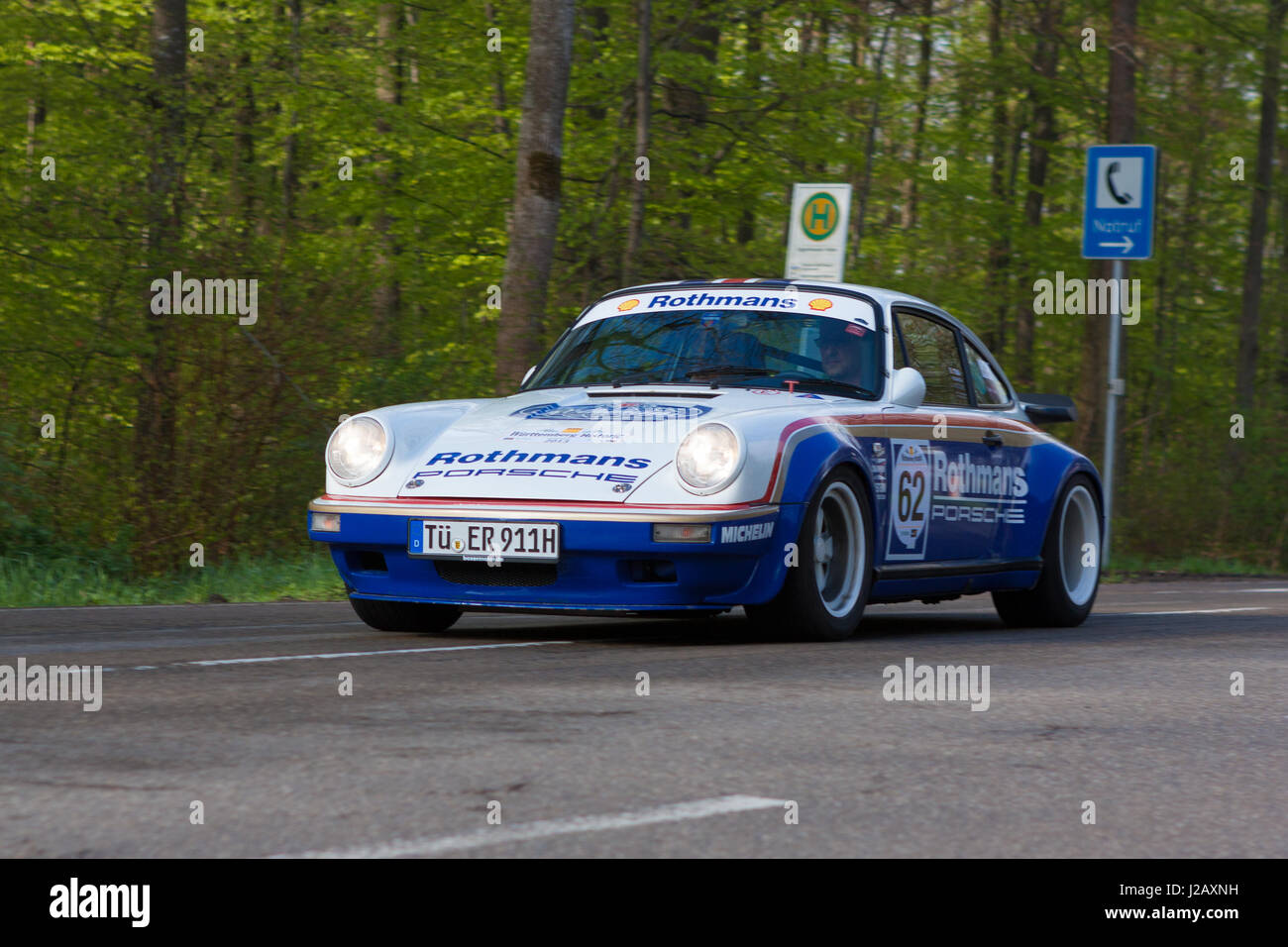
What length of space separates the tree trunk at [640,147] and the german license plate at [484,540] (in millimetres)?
10598

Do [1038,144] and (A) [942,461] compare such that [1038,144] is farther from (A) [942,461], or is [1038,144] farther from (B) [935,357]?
(A) [942,461]

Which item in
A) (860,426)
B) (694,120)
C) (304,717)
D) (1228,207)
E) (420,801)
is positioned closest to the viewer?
(420,801)

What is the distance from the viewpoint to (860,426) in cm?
797

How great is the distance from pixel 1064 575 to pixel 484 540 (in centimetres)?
395

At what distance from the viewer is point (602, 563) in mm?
7086

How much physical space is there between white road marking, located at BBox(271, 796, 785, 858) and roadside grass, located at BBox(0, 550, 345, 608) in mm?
6645

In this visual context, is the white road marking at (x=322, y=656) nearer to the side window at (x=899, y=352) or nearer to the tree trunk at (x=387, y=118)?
the side window at (x=899, y=352)

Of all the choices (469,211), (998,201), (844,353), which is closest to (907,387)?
(844,353)

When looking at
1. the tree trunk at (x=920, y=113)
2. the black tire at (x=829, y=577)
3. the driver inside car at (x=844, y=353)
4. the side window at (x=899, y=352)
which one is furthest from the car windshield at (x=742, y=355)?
the tree trunk at (x=920, y=113)

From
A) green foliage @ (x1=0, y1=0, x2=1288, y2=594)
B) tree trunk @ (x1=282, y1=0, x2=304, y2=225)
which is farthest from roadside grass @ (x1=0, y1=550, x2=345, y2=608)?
tree trunk @ (x1=282, y1=0, x2=304, y2=225)

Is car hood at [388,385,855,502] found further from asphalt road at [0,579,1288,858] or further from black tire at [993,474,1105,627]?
black tire at [993,474,1105,627]

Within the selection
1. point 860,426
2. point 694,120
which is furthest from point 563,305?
point 860,426
